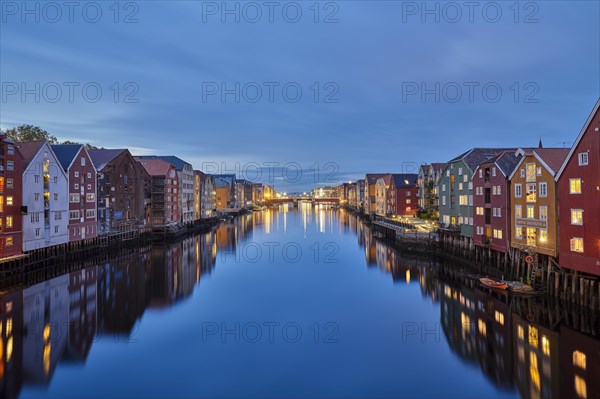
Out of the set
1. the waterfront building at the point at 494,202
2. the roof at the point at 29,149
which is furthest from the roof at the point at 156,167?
the waterfront building at the point at 494,202

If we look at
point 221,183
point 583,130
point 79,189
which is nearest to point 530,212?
point 583,130

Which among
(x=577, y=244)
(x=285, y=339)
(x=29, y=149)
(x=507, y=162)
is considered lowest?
(x=285, y=339)

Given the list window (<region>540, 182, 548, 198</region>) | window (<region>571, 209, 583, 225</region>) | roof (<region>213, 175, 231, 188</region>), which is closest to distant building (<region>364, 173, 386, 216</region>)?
roof (<region>213, 175, 231, 188</region>)

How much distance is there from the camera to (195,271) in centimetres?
4219

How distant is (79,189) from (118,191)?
9721mm

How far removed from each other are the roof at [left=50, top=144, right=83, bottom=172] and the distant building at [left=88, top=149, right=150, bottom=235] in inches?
234

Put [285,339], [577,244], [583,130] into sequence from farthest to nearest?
[577,244]
[583,130]
[285,339]

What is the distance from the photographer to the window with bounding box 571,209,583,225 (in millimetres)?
25273

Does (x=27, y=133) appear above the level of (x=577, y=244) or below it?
above

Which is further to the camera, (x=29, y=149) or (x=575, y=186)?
(x=29, y=149)

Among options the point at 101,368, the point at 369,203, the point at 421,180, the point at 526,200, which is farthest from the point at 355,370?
the point at 369,203

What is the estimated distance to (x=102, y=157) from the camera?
186 feet

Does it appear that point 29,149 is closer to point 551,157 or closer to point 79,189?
point 79,189

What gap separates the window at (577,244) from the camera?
25.1 metres
